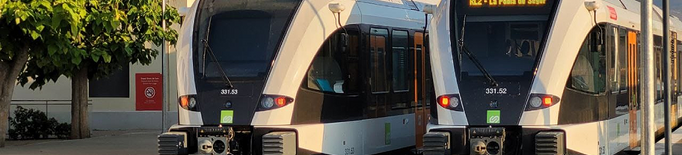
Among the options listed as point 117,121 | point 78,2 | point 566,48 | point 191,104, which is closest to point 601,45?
point 566,48

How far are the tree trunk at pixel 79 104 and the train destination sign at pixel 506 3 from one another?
44.4 ft

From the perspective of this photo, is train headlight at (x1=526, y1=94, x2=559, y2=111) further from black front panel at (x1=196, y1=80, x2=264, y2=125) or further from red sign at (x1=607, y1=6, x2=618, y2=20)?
black front panel at (x1=196, y1=80, x2=264, y2=125)

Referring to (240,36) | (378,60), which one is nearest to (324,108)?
(240,36)

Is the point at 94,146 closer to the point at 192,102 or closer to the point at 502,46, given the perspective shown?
the point at 192,102

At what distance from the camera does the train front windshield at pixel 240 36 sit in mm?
14961

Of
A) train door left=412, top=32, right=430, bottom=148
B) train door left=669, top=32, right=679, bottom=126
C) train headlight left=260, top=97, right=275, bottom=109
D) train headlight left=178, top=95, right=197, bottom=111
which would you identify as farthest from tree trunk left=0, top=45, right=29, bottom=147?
train door left=669, top=32, right=679, bottom=126

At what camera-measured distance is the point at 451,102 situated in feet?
46.4

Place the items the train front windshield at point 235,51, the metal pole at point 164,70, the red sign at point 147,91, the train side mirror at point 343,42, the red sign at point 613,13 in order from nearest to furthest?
the train front windshield at point 235,51, the red sign at point 613,13, the train side mirror at point 343,42, the metal pole at point 164,70, the red sign at point 147,91

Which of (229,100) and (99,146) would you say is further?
(99,146)

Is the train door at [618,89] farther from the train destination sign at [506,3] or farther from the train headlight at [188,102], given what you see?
the train headlight at [188,102]

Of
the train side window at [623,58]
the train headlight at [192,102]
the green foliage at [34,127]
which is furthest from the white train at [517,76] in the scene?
the green foliage at [34,127]

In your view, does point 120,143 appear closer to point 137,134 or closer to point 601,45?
point 137,134

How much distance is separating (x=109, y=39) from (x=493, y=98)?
1162cm

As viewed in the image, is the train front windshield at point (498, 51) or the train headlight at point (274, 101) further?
the train headlight at point (274, 101)
